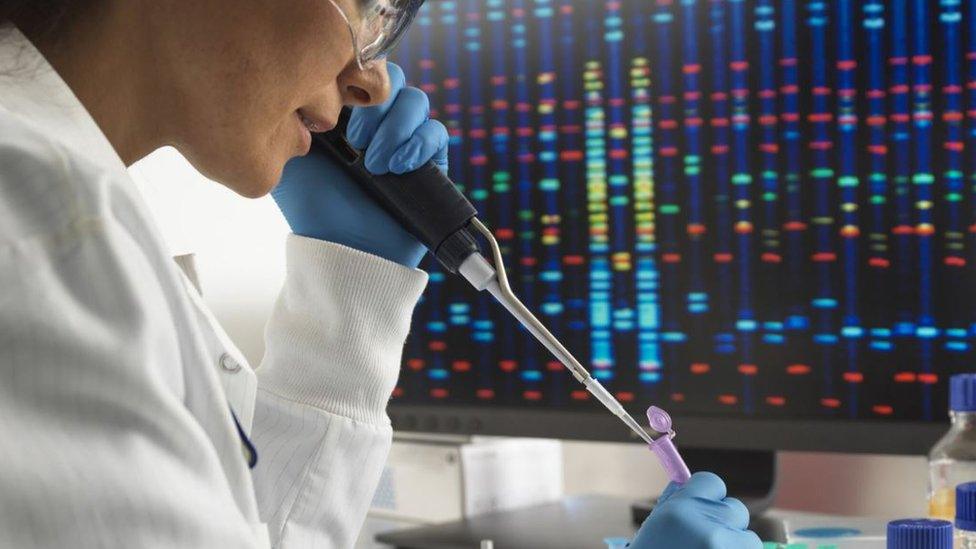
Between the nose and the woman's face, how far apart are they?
0.06 feet

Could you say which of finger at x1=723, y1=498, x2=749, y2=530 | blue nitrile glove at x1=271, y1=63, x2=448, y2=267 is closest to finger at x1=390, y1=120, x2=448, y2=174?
blue nitrile glove at x1=271, y1=63, x2=448, y2=267

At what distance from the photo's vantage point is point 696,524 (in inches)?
27.2

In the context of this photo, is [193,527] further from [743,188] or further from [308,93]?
[743,188]

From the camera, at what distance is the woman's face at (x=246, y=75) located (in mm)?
691

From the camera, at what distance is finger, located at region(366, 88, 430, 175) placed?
96cm

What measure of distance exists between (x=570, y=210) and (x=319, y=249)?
348mm

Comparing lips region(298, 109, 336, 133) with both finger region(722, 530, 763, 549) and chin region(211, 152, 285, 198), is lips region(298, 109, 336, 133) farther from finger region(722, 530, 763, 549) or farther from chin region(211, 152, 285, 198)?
finger region(722, 530, 763, 549)

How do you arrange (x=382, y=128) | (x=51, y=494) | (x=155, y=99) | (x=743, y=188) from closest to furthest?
(x=51, y=494)
(x=155, y=99)
(x=382, y=128)
(x=743, y=188)

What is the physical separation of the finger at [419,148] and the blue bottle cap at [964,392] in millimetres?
435

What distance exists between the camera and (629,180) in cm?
121

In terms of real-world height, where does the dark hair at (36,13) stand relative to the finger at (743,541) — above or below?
above

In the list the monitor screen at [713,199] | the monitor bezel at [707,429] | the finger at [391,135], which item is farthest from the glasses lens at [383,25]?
the monitor bezel at [707,429]

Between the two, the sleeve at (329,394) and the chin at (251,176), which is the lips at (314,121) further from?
the sleeve at (329,394)

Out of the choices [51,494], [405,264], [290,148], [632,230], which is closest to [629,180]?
[632,230]
